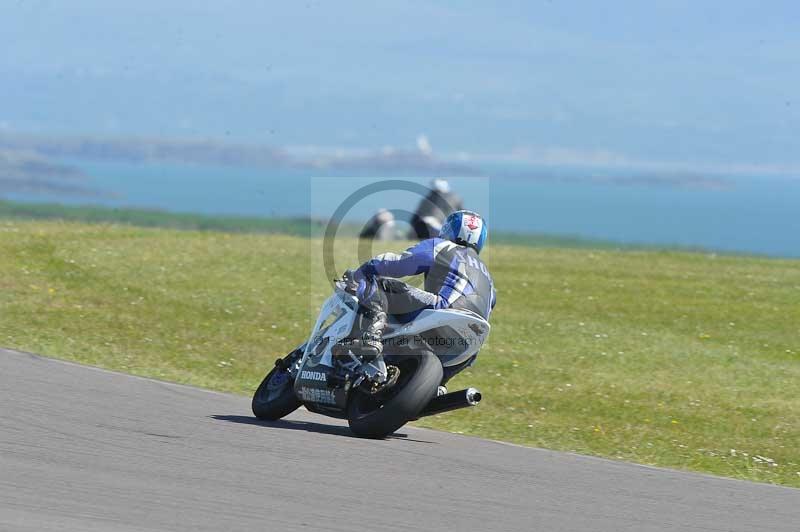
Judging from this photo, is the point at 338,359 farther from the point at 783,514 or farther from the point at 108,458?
the point at 783,514

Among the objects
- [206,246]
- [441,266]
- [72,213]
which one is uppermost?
[441,266]

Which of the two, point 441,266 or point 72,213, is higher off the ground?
point 441,266

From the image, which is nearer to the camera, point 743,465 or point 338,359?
point 338,359

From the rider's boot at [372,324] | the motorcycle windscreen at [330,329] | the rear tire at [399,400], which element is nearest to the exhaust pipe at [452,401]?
the rear tire at [399,400]

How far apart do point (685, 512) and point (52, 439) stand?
4.10m

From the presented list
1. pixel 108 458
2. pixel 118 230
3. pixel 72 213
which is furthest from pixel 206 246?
pixel 72 213

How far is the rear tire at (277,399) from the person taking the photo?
33.8 ft

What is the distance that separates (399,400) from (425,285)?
1.10m

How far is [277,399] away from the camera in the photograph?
10.3 meters

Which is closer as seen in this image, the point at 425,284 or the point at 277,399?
the point at 425,284

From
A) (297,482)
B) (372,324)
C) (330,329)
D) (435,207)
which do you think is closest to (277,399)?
(330,329)

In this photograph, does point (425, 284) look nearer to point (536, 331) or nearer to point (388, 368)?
point (388, 368)

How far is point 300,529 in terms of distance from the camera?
250 inches

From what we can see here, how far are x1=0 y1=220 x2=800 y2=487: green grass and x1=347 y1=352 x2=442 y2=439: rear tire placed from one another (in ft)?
6.67
